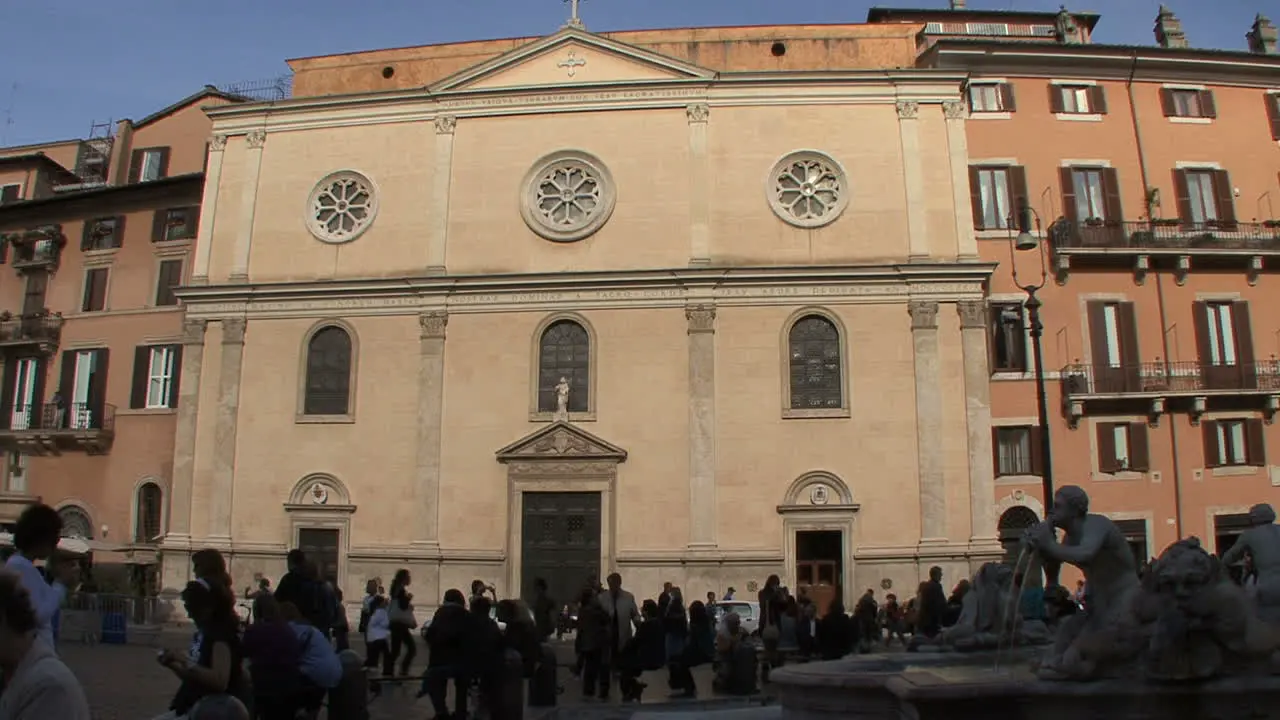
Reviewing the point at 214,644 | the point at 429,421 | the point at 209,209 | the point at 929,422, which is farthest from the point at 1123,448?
the point at 214,644

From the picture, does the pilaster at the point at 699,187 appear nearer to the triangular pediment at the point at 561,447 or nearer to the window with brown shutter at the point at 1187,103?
the triangular pediment at the point at 561,447

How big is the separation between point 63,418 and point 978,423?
81.6ft

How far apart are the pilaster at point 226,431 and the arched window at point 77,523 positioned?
21.1 ft

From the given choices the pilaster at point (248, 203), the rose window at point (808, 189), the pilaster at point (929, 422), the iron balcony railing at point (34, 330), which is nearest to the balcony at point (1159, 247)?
the pilaster at point (929, 422)

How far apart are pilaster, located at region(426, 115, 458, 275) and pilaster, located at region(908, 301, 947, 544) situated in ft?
37.7

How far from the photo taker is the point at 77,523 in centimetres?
2955

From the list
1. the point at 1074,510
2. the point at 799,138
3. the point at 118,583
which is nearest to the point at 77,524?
the point at 118,583

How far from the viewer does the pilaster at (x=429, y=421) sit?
2441 cm

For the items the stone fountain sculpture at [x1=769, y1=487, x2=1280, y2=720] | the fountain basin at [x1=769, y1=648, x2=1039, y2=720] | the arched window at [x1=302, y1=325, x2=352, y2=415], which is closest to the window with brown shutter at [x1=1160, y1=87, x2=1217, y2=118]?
the arched window at [x1=302, y1=325, x2=352, y2=415]

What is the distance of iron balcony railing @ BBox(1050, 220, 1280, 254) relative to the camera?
25.8 m

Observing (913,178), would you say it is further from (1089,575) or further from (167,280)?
(167,280)

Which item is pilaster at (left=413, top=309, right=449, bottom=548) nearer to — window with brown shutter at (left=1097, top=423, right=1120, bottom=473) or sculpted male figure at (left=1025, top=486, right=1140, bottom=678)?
window with brown shutter at (left=1097, top=423, right=1120, bottom=473)

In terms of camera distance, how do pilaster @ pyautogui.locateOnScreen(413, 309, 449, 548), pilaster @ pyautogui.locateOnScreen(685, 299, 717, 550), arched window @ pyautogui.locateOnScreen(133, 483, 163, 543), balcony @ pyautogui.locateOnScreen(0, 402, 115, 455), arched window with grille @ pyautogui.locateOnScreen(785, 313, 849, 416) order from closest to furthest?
pilaster @ pyautogui.locateOnScreen(685, 299, 717, 550)
arched window with grille @ pyautogui.locateOnScreen(785, 313, 849, 416)
pilaster @ pyautogui.locateOnScreen(413, 309, 449, 548)
arched window @ pyautogui.locateOnScreen(133, 483, 163, 543)
balcony @ pyautogui.locateOnScreen(0, 402, 115, 455)

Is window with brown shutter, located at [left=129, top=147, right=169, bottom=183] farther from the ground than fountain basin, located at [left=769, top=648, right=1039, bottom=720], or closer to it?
farther from the ground
